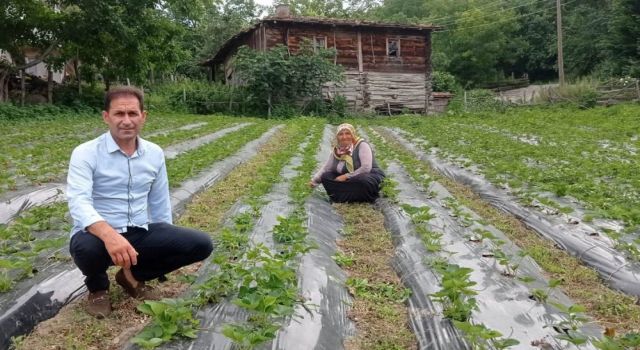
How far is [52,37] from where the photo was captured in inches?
781

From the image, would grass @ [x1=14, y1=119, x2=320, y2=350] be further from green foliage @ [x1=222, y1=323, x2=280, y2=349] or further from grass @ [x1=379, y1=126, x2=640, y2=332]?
grass @ [x1=379, y1=126, x2=640, y2=332]

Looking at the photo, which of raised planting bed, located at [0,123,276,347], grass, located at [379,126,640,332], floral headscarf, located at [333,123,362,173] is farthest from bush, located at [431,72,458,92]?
raised planting bed, located at [0,123,276,347]

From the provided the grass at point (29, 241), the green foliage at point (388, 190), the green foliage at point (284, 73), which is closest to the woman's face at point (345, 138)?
the green foliage at point (388, 190)

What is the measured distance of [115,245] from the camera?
2865 millimetres

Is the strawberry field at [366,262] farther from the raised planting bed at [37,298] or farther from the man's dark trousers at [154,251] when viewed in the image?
the man's dark trousers at [154,251]

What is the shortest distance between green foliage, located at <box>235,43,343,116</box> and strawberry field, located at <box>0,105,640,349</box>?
14.6 metres

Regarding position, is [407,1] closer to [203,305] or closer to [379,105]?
[379,105]

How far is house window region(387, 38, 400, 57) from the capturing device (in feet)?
91.0

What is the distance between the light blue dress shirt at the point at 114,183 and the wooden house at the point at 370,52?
76.7 feet

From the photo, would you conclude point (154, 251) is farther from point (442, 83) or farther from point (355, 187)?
point (442, 83)

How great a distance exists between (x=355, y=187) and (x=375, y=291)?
300 cm

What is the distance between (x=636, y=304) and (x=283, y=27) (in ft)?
79.5

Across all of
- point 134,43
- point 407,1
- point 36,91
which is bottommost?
point 36,91

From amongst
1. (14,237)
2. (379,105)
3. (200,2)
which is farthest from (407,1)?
(14,237)
